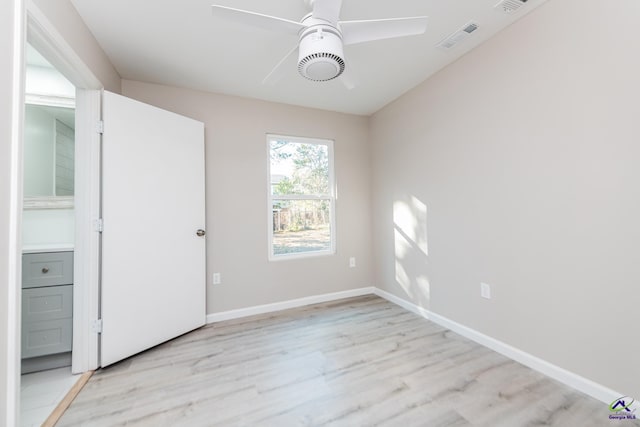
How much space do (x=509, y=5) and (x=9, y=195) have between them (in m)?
2.97

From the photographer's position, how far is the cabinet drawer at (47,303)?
1835mm

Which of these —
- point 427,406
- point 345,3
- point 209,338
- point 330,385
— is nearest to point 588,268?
point 427,406

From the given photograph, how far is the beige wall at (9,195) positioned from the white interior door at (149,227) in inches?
31.6

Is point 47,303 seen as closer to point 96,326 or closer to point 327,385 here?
point 96,326

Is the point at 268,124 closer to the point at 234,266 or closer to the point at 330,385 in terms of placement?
the point at 234,266

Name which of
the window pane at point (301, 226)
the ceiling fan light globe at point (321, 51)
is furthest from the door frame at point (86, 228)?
the window pane at point (301, 226)

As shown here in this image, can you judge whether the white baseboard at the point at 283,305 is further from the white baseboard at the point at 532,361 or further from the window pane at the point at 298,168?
the window pane at the point at 298,168

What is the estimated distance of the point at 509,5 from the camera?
1728 millimetres

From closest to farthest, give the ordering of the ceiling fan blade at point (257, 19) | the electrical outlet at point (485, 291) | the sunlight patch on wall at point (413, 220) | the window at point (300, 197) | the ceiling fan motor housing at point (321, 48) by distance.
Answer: the ceiling fan blade at point (257, 19) → the ceiling fan motor housing at point (321, 48) → the electrical outlet at point (485, 291) → the sunlight patch on wall at point (413, 220) → the window at point (300, 197)

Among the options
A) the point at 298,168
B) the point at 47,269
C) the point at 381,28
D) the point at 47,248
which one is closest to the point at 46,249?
the point at 47,248

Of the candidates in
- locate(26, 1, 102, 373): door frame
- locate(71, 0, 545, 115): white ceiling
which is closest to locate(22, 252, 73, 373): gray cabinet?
locate(26, 1, 102, 373): door frame

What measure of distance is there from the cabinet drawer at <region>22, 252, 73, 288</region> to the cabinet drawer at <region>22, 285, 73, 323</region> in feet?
0.14

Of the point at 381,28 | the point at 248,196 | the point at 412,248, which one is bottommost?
the point at 412,248

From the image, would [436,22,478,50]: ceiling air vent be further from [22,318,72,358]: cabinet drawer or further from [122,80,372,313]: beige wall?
[22,318,72,358]: cabinet drawer
